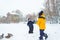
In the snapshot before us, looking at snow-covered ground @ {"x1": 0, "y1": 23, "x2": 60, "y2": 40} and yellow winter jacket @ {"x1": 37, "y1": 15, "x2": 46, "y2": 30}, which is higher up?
yellow winter jacket @ {"x1": 37, "y1": 15, "x2": 46, "y2": 30}

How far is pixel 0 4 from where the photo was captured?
1609 mm

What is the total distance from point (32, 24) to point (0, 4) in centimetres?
31

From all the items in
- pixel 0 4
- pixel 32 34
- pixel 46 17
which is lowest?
pixel 32 34

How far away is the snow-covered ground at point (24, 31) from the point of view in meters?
1.55

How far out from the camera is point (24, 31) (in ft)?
5.17

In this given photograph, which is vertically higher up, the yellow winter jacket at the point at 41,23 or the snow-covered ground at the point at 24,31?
the yellow winter jacket at the point at 41,23

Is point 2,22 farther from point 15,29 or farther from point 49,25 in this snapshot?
point 49,25

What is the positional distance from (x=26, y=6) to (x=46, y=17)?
18cm

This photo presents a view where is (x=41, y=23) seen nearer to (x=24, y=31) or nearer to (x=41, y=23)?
(x=41, y=23)

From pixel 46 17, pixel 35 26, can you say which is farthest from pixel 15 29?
pixel 46 17

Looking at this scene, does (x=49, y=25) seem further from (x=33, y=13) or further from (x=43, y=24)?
(x=33, y=13)

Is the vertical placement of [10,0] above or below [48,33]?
above

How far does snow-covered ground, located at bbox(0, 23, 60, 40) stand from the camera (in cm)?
155

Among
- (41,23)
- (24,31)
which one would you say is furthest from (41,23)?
(24,31)
